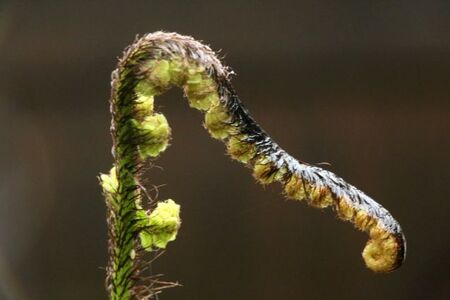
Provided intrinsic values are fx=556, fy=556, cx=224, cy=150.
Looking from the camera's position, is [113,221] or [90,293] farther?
[90,293]

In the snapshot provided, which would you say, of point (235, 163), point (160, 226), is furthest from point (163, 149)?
point (235, 163)

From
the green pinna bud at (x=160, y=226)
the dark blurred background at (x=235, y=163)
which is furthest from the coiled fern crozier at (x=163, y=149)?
the dark blurred background at (x=235, y=163)

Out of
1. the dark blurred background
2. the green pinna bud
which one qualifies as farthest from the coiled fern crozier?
the dark blurred background

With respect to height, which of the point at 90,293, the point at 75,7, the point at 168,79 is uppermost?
the point at 75,7

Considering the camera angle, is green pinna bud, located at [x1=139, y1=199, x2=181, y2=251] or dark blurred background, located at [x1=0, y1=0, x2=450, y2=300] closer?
green pinna bud, located at [x1=139, y1=199, x2=181, y2=251]

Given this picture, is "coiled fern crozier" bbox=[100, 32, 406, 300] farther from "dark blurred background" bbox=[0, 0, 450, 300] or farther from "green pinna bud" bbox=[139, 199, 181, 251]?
"dark blurred background" bbox=[0, 0, 450, 300]

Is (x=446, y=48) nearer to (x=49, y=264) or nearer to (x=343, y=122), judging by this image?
(x=343, y=122)

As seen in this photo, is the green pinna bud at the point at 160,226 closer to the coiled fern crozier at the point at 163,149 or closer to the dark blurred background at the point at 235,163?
the coiled fern crozier at the point at 163,149

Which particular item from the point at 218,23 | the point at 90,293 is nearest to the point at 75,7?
the point at 218,23

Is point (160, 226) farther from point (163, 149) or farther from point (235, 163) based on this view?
point (235, 163)
